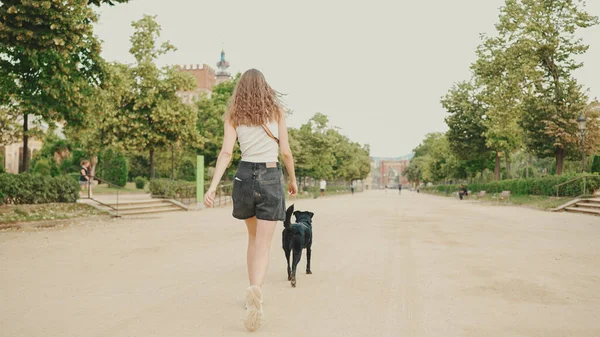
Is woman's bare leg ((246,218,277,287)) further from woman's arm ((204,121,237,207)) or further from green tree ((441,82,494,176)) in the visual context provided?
green tree ((441,82,494,176))

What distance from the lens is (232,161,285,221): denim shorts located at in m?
3.89

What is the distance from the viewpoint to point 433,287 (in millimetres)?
5223

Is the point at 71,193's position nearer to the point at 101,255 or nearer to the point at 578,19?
the point at 101,255

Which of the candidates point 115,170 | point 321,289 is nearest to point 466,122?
point 115,170

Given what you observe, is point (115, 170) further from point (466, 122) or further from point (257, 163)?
point (257, 163)

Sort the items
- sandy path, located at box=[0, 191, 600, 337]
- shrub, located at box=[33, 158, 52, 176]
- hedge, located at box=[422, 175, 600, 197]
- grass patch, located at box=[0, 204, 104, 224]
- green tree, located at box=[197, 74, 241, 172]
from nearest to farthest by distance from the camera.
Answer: sandy path, located at box=[0, 191, 600, 337]
grass patch, located at box=[0, 204, 104, 224]
hedge, located at box=[422, 175, 600, 197]
shrub, located at box=[33, 158, 52, 176]
green tree, located at box=[197, 74, 241, 172]

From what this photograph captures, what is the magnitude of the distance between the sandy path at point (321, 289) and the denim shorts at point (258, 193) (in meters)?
0.93

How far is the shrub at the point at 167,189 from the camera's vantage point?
2305cm

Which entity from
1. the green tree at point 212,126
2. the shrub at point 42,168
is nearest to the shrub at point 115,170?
the shrub at point 42,168

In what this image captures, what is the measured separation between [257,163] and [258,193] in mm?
268

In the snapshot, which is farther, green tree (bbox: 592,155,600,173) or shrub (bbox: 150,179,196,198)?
green tree (bbox: 592,155,600,173)

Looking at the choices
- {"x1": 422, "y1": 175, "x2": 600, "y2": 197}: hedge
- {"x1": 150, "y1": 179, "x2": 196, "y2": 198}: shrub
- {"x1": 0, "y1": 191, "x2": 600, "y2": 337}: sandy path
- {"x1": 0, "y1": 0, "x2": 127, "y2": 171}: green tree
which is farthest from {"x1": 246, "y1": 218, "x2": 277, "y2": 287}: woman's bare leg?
{"x1": 422, "y1": 175, "x2": 600, "y2": 197}: hedge

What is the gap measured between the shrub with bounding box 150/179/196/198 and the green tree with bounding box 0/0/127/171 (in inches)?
284

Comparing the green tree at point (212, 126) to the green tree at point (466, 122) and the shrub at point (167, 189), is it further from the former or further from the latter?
the green tree at point (466, 122)
